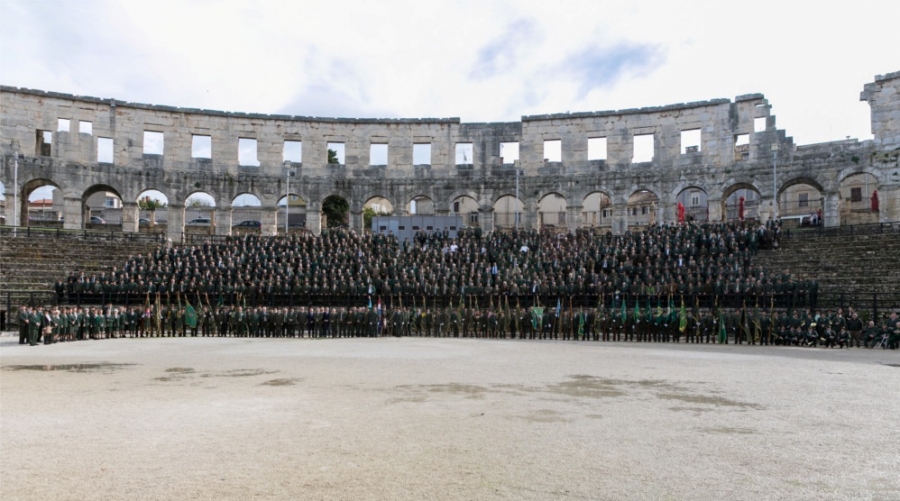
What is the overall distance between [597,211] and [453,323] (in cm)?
4039

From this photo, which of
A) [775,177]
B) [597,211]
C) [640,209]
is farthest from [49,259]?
[640,209]

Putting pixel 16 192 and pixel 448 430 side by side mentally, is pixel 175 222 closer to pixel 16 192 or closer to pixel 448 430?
pixel 16 192

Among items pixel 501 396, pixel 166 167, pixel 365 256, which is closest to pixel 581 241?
pixel 365 256

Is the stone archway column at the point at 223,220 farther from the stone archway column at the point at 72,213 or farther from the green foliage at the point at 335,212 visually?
the green foliage at the point at 335,212

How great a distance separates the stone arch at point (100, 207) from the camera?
41.2 m

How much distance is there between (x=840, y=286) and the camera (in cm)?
2634

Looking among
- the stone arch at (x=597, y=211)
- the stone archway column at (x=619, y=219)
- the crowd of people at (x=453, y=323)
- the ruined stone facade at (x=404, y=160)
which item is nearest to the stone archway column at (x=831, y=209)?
the ruined stone facade at (x=404, y=160)

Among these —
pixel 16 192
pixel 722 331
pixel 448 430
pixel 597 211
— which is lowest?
pixel 448 430

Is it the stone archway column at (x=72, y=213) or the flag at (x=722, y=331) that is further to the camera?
the stone archway column at (x=72, y=213)

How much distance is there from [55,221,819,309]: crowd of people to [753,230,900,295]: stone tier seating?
90 cm

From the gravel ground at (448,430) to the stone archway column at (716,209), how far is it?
79.2ft

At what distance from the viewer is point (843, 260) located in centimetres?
2838

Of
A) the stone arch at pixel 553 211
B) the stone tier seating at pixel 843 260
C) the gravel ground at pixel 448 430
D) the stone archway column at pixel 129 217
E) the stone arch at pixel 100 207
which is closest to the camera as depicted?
the gravel ground at pixel 448 430

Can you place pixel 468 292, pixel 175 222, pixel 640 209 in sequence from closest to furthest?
pixel 468 292 → pixel 175 222 → pixel 640 209
